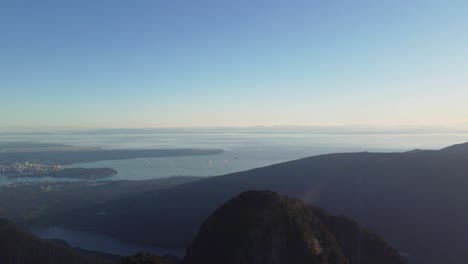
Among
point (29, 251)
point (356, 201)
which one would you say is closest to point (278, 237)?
point (29, 251)

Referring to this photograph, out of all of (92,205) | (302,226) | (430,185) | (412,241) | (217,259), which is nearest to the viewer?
(217,259)

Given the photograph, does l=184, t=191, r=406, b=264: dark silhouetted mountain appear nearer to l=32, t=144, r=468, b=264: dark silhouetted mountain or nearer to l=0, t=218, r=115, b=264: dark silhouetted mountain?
l=0, t=218, r=115, b=264: dark silhouetted mountain

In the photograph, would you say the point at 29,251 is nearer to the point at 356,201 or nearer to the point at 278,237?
the point at 278,237

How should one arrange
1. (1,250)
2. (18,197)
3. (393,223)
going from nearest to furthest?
(1,250) → (393,223) → (18,197)

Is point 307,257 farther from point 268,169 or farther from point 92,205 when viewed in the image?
point 92,205

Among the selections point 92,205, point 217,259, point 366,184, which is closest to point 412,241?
point 366,184

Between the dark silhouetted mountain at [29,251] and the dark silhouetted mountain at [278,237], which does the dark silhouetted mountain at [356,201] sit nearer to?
the dark silhouetted mountain at [29,251]
